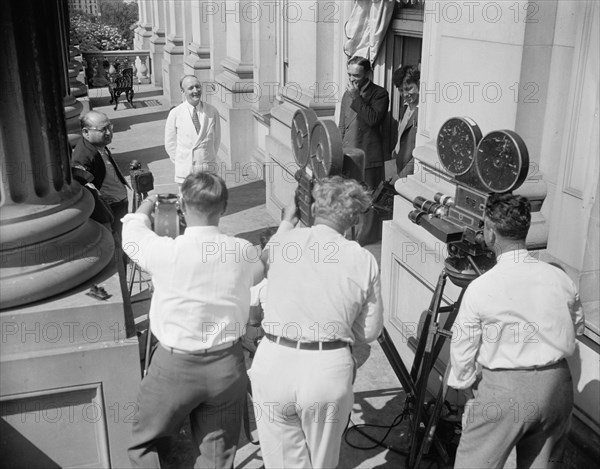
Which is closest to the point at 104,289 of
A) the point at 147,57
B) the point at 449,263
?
the point at 449,263

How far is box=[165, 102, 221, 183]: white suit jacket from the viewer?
8.17 meters

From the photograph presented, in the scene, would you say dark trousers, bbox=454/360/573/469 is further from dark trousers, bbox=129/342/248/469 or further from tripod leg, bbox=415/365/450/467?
dark trousers, bbox=129/342/248/469

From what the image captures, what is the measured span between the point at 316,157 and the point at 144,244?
122 centimetres

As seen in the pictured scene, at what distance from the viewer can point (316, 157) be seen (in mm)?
4328

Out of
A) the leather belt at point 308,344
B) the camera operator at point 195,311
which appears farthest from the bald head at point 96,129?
the leather belt at point 308,344

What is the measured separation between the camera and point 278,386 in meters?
3.40

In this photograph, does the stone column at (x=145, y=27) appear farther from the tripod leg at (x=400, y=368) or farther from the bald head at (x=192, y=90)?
the tripod leg at (x=400, y=368)

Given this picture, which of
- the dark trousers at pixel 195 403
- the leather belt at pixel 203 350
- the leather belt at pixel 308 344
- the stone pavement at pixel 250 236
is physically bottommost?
the stone pavement at pixel 250 236

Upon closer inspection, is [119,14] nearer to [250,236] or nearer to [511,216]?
[250,236]

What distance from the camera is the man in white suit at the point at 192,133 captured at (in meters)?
8.16

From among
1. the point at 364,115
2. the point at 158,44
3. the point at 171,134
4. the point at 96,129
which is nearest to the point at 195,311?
the point at 96,129

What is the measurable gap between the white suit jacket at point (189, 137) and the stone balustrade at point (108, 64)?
1641cm

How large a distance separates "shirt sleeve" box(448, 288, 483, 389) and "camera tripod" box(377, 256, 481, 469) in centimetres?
39

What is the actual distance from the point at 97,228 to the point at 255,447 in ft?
6.02
